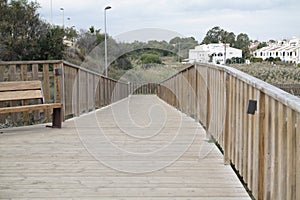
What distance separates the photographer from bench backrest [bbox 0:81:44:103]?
6.04 metres

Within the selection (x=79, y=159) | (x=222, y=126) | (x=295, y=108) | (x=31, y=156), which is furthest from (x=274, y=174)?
(x=31, y=156)

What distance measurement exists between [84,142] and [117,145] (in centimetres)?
46

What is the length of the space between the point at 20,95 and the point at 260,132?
4.43 meters

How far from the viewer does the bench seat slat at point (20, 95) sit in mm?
6008

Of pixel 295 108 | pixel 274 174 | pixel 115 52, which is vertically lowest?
pixel 274 174

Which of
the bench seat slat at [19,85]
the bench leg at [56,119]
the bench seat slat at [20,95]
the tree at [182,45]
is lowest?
the bench leg at [56,119]

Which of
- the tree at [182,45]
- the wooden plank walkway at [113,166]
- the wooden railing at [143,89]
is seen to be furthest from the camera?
the wooden railing at [143,89]

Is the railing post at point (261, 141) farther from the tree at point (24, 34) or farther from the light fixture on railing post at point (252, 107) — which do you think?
the tree at point (24, 34)

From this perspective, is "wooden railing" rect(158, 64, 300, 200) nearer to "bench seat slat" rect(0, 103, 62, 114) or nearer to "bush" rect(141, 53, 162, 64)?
"bench seat slat" rect(0, 103, 62, 114)

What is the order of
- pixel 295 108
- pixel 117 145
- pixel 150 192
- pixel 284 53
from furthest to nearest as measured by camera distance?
pixel 284 53 → pixel 117 145 → pixel 150 192 → pixel 295 108

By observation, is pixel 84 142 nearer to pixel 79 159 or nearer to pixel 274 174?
pixel 79 159

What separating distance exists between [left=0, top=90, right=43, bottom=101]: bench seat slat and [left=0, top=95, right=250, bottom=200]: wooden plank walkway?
0.48m

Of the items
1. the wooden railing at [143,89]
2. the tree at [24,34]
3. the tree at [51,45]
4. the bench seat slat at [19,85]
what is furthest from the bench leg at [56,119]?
the wooden railing at [143,89]

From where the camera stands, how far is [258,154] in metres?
2.58
